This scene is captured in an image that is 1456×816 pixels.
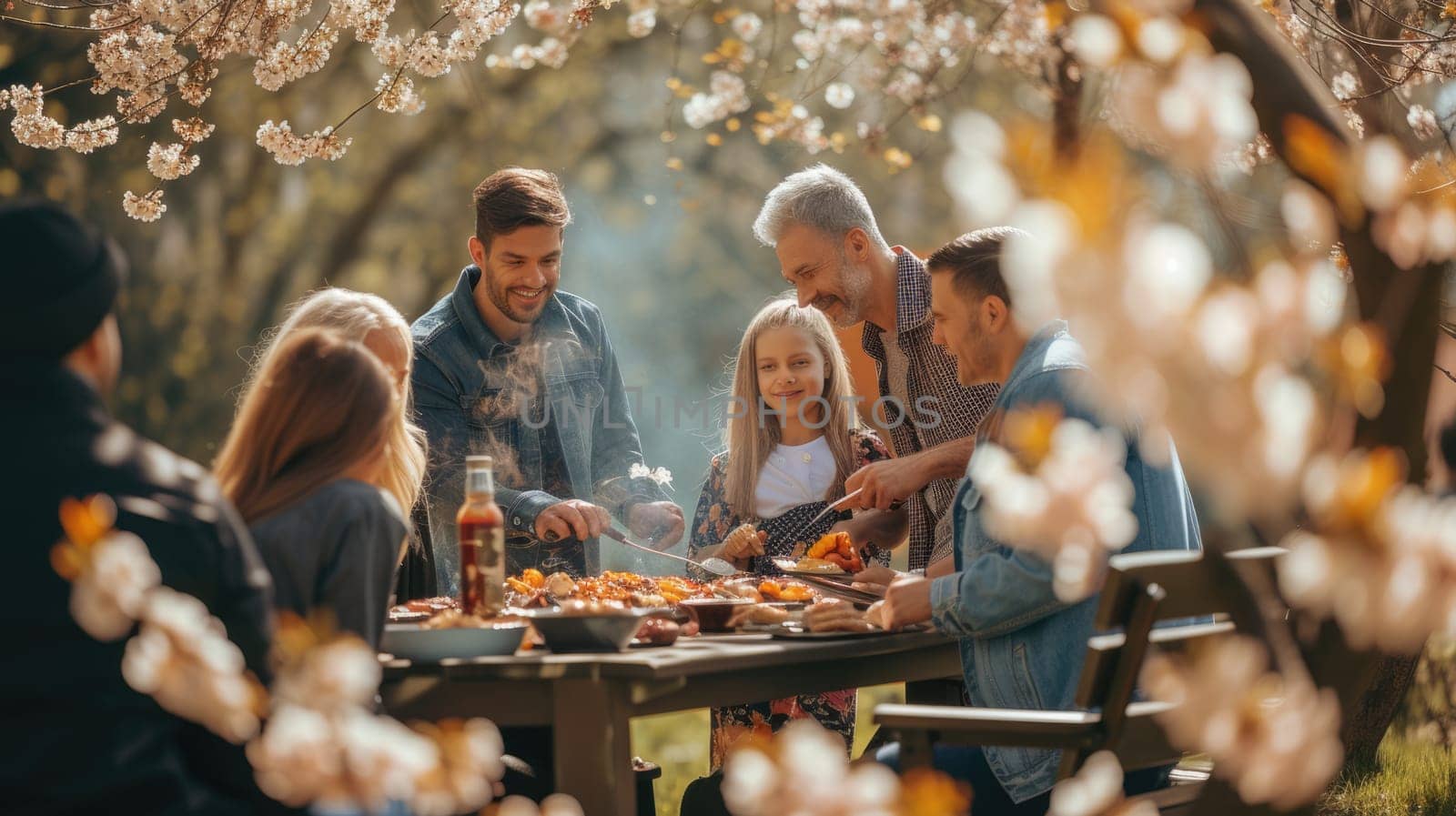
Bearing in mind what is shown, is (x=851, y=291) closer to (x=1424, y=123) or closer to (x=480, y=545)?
(x=480, y=545)

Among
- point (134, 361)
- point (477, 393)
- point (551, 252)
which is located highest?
point (551, 252)

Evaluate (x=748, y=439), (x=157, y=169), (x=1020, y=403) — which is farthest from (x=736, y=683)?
(x=157, y=169)

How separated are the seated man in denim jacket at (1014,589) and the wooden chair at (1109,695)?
18.6 inches

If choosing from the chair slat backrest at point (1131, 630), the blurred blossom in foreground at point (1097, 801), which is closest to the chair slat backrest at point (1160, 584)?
the chair slat backrest at point (1131, 630)

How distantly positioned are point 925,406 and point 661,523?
867 mm

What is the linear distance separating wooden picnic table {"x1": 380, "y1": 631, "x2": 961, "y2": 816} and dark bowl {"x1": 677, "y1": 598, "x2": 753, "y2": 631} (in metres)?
0.40

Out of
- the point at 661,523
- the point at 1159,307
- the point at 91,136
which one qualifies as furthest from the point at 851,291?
the point at 1159,307

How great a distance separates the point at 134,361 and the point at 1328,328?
12.3m

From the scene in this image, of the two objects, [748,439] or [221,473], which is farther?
[748,439]

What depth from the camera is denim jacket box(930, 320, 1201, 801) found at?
2738mm

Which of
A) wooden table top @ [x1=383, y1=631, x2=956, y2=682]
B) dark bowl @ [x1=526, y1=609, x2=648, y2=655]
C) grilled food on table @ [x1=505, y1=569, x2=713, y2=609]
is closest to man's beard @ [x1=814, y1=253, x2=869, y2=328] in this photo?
grilled food on table @ [x1=505, y1=569, x2=713, y2=609]

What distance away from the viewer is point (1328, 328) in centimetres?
126

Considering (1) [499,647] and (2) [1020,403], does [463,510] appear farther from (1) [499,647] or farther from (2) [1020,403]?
(2) [1020,403]

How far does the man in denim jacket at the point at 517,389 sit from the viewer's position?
4324 millimetres
